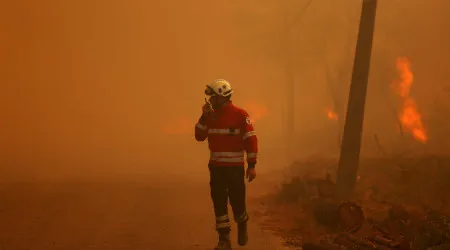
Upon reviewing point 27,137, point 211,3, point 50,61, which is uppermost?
point 211,3

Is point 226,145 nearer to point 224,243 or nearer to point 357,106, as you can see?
point 224,243

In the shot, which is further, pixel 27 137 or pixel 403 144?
pixel 27 137

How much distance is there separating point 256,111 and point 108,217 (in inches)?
1763

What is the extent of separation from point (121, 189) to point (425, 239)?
8.55 meters

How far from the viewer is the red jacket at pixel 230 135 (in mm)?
6043

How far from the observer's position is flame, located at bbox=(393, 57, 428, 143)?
66.6ft

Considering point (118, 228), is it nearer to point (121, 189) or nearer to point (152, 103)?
point (121, 189)

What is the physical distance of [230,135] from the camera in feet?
19.9

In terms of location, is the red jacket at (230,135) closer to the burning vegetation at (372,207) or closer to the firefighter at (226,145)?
the firefighter at (226,145)

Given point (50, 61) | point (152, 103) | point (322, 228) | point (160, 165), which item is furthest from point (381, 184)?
point (50, 61)

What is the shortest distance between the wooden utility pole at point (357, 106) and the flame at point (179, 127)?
3053 centimetres

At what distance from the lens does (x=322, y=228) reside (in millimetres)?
6984

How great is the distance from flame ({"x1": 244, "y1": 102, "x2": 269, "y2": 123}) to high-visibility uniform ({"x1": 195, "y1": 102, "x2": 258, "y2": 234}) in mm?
40623

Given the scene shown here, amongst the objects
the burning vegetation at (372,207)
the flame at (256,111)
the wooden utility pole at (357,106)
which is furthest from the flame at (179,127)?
the wooden utility pole at (357,106)
